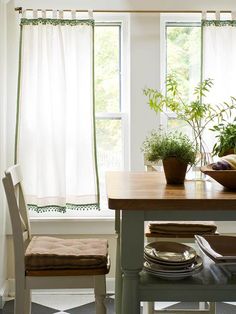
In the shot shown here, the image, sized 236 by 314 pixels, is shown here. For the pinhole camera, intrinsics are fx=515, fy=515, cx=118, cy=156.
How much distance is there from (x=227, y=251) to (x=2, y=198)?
195cm

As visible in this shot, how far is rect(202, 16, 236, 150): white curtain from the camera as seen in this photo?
3648 mm

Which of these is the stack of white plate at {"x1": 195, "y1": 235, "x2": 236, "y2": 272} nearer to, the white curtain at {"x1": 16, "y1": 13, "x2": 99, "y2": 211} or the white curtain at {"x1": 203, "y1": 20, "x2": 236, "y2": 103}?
the white curtain at {"x1": 16, "y1": 13, "x2": 99, "y2": 211}

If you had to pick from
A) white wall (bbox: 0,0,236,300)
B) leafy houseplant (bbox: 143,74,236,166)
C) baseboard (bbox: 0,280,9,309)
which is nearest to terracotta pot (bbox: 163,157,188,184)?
leafy houseplant (bbox: 143,74,236,166)

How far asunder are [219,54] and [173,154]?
1819mm

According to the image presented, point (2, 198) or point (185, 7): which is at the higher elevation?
point (185, 7)

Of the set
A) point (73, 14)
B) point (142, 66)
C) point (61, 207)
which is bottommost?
point (61, 207)

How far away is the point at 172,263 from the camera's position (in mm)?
1882

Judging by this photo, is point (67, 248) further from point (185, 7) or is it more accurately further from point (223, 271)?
point (185, 7)

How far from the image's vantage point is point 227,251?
2055 millimetres

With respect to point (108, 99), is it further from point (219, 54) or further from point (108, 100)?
point (219, 54)

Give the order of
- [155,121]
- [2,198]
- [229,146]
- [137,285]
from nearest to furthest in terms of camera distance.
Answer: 1. [137,285]
2. [229,146]
3. [2,198]
4. [155,121]

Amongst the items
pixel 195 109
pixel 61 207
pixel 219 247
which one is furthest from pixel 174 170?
pixel 61 207

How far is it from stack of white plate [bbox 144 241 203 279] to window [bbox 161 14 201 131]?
76.1 inches

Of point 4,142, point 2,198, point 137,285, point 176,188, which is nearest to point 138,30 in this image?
point 4,142
